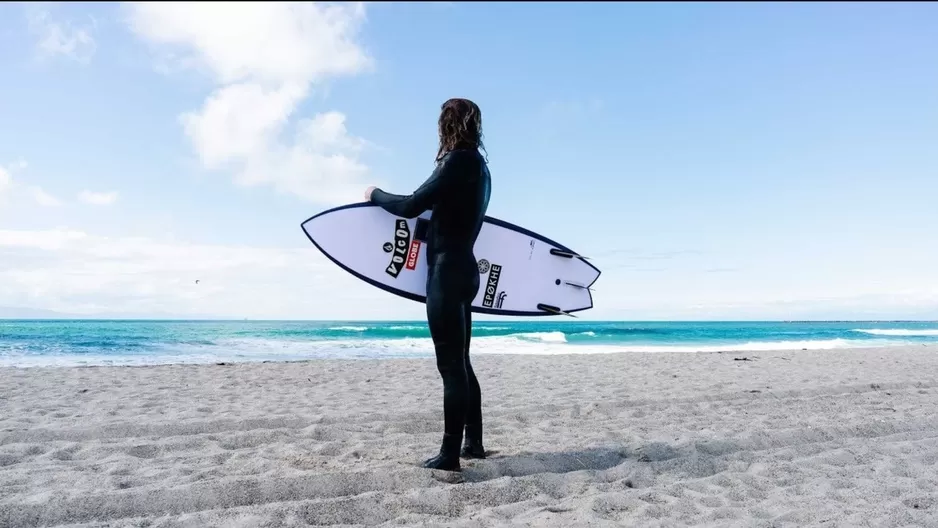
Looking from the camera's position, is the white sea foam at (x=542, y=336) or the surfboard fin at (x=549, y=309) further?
the white sea foam at (x=542, y=336)

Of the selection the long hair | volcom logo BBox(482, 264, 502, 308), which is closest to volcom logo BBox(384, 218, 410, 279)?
volcom logo BBox(482, 264, 502, 308)

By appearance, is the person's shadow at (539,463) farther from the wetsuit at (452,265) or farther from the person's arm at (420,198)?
the person's arm at (420,198)

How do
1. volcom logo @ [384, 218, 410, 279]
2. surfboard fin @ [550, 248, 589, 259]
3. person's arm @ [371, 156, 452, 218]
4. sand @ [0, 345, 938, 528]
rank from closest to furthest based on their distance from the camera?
sand @ [0, 345, 938, 528] → person's arm @ [371, 156, 452, 218] → volcom logo @ [384, 218, 410, 279] → surfboard fin @ [550, 248, 589, 259]

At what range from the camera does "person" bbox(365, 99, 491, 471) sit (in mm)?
2666

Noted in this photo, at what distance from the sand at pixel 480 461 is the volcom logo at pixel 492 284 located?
0.86m

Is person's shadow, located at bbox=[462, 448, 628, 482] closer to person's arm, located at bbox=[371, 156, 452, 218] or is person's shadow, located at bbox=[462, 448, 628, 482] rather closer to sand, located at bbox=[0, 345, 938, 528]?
sand, located at bbox=[0, 345, 938, 528]

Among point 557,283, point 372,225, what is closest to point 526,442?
point 557,283

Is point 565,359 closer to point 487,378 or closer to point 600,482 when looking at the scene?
point 487,378

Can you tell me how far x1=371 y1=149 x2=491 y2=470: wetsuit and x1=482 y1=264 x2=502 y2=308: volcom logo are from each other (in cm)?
121

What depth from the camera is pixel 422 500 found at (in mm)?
2398

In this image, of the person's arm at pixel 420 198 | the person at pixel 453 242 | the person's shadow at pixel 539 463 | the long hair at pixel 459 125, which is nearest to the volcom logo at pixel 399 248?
the person's arm at pixel 420 198

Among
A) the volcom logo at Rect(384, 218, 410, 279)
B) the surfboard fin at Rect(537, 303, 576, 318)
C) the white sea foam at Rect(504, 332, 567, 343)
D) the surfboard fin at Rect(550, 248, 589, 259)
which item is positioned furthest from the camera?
the white sea foam at Rect(504, 332, 567, 343)

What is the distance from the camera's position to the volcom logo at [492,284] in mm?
4023

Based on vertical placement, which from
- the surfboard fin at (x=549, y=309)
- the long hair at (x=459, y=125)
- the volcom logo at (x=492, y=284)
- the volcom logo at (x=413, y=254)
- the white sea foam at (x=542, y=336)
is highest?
the long hair at (x=459, y=125)
